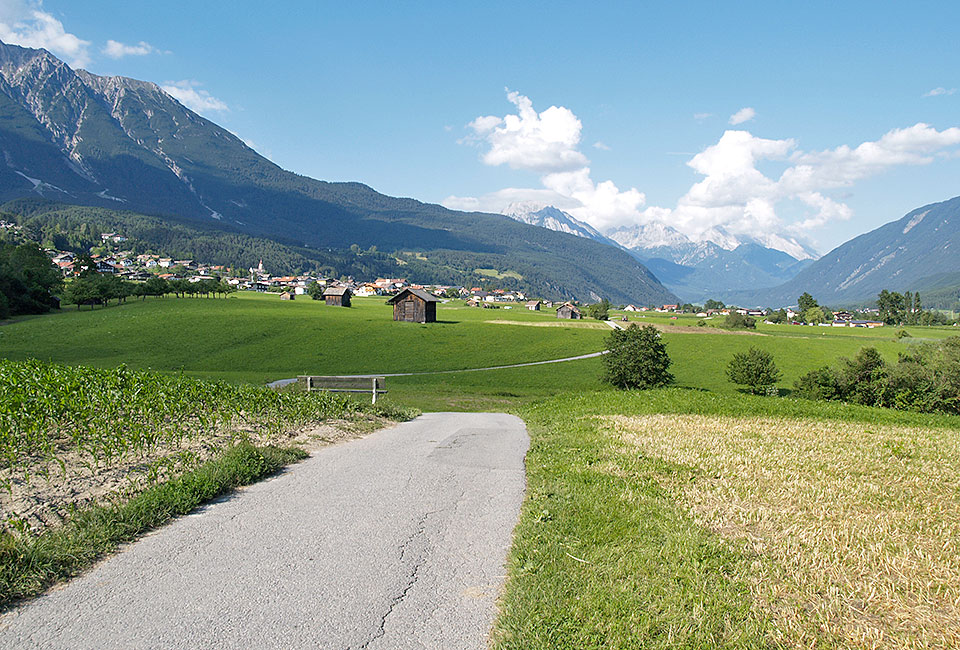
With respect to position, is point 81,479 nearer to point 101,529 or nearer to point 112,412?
point 101,529

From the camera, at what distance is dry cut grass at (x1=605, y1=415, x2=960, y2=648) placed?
5305mm

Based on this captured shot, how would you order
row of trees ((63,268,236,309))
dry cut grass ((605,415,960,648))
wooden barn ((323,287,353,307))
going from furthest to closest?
wooden barn ((323,287,353,307)) → row of trees ((63,268,236,309)) → dry cut grass ((605,415,960,648))

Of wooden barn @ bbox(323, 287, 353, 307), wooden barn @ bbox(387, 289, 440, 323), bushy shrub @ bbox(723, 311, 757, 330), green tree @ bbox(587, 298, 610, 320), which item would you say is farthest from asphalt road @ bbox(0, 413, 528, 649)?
green tree @ bbox(587, 298, 610, 320)

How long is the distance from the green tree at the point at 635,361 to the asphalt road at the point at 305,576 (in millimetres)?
41919

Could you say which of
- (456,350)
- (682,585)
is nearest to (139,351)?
(456,350)

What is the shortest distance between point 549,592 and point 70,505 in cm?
699

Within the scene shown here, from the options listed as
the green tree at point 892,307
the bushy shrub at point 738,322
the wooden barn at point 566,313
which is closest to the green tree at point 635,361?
the bushy shrub at point 738,322

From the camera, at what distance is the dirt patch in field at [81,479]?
7.86 meters

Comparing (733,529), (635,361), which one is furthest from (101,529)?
(635,361)

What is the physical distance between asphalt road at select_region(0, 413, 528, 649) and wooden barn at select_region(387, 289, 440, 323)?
305 ft

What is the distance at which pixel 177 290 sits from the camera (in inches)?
5226

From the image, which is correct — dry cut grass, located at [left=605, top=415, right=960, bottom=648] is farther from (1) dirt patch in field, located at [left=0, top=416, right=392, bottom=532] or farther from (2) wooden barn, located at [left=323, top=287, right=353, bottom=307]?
(2) wooden barn, located at [left=323, top=287, right=353, bottom=307]

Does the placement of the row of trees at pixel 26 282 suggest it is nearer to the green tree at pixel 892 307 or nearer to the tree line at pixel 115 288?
the tree line at pixel 115 288

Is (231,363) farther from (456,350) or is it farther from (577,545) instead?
(577,545)
